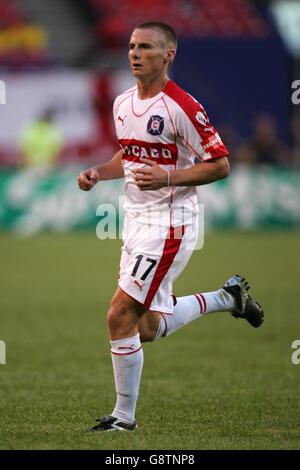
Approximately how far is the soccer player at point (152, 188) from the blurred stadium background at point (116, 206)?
20.6 inches

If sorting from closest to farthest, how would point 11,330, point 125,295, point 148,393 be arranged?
point 125,295 → point 148,393 → point 11,330

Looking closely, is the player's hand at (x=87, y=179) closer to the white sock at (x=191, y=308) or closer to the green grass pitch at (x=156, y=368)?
the white sock at (x=191, y=308)

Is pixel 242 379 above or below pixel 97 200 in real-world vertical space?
below

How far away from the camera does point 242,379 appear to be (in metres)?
6.56

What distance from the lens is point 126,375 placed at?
195 inches

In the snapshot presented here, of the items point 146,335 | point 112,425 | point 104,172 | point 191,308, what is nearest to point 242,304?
point 191,308

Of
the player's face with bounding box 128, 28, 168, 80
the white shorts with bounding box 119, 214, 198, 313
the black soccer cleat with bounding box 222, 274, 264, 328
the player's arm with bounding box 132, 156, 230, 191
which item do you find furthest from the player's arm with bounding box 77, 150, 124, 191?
the black soccer cleat with bounding box 222, 274, 264, 328

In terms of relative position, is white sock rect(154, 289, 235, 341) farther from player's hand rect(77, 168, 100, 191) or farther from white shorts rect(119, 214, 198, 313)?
player's hand rect(77, 168, 100, 191)

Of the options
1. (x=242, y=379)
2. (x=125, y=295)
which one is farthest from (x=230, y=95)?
(x=125, y=295)

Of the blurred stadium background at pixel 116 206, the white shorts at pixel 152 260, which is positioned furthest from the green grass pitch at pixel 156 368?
the white shorts at pixel 152 260

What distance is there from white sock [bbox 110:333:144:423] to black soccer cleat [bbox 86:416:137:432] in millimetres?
30

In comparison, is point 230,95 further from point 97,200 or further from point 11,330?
point 11,330
